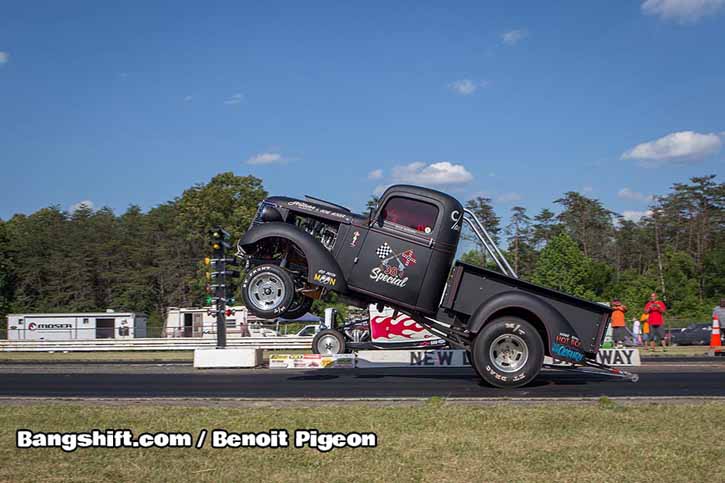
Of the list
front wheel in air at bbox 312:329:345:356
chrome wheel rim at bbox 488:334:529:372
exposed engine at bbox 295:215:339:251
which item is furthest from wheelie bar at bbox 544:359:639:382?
front wheel in air at bbox 312:329:345:356

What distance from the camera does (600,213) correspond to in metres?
79.0

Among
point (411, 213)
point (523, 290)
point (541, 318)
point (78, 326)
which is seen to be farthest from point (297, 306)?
point (78, 326)

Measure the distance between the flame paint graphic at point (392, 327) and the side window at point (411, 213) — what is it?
749 centimetres

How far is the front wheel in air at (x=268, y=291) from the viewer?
11.5 m

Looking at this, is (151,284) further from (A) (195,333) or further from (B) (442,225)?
(B) (442,225)

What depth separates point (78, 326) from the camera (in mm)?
42406

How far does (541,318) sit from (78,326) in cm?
3776

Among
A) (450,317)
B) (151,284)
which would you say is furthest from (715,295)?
(450,317)

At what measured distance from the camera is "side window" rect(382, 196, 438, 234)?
11203 mm

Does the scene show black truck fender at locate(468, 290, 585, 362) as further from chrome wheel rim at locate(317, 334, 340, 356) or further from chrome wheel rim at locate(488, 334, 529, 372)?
chrome wheel rim at locate(317, 334, 340, 356)

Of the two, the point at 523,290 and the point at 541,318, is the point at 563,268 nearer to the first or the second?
the point at 523,290

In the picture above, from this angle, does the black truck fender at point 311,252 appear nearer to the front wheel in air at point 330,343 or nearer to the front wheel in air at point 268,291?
the front wheel in air at point 268,291

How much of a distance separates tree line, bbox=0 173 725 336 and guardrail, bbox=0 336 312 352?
2795 cm

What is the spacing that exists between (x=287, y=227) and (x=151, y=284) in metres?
66.4
